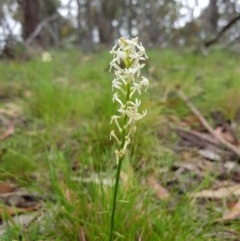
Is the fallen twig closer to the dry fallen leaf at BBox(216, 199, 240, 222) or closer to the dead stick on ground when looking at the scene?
the dead stick on ground

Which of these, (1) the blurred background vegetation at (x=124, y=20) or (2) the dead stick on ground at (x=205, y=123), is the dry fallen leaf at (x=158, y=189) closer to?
(2) the dead stick on ground at (x=205, y=123)

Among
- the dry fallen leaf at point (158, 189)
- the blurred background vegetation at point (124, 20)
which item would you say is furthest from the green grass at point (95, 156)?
the blurred background vegetation at point (124, 20)

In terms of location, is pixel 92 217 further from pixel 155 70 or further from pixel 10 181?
pixel 155 70

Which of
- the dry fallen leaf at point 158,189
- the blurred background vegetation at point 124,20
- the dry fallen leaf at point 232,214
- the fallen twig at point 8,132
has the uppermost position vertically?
the blurred background vegetation at point 124,20

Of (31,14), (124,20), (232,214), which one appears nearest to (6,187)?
(232,214)

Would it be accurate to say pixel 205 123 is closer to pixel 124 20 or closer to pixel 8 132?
pixel 8 132

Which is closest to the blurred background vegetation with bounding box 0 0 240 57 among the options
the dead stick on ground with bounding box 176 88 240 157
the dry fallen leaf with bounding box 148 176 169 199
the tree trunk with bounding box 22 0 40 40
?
the tree trunk with bounding box 22 0 40 40

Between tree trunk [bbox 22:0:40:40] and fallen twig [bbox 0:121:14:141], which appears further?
tree trunk [bbox 22:0:40:40]

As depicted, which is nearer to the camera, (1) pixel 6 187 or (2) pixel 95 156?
(2) pixel 95 156
